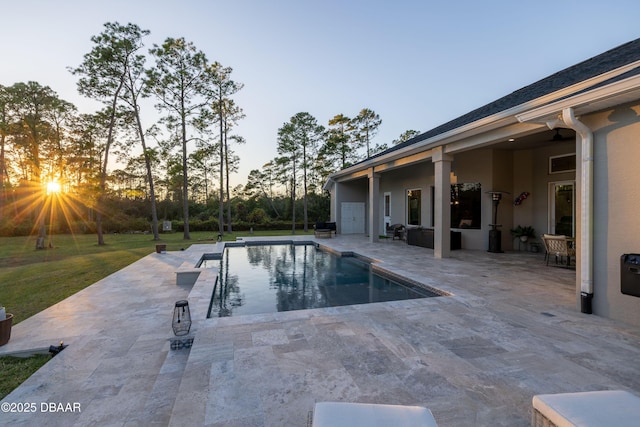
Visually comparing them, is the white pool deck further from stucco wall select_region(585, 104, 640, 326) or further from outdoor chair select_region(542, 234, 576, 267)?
outdoor chair select_region(542, 234, 576, 267)

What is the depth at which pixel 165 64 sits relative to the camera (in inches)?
616

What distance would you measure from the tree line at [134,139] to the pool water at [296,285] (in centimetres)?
950

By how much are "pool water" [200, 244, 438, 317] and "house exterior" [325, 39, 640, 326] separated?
2.39 meters

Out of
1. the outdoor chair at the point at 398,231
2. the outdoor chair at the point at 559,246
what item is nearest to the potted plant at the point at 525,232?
the outdoor chair at the point at 559,246

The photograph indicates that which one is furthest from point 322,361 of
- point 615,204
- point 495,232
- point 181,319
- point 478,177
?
point 478,177

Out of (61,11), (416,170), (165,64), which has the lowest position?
(416,170)

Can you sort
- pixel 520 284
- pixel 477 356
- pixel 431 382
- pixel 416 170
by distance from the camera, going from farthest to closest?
1. pixel 416 170
2. pixel 520 284
3. pixel 477 356
4. pixel 431 382

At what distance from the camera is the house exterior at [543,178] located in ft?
11.9

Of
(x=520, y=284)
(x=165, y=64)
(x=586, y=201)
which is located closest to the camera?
(x=586, y=201)

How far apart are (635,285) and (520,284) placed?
82.5 inches

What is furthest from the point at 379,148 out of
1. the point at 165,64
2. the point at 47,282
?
the point at 47,282

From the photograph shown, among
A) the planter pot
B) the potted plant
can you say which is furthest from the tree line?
the potted plant

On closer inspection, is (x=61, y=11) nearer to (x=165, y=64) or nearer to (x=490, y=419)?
(x=165, y=64)

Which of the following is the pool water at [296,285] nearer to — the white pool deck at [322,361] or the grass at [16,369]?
the white pool deck at [322,361]
